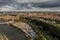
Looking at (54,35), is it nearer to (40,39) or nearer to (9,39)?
(40,39)

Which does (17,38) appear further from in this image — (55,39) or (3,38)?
(55,39)

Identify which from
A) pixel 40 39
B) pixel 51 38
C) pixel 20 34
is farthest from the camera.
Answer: pixel 20 34

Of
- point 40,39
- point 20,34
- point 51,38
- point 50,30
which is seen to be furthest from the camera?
point 50,30

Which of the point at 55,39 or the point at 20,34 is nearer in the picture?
the point at 55,39

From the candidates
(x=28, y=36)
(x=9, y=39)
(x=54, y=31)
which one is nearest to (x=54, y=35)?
(x=54, y=31)

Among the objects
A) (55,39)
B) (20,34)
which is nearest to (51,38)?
(55,39)

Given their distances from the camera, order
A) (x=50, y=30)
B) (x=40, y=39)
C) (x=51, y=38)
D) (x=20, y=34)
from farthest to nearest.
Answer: (x=50, y=30) → (x=20, y=34) → (x=51, y=38) → (x=40, y=39)

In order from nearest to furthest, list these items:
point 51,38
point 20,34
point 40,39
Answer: point 40,39 → point 51,38 → point 20,34

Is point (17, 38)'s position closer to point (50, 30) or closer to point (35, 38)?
point (35, 38)

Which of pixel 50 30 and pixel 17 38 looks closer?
pixel 17 38
